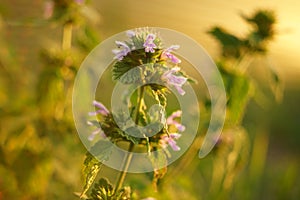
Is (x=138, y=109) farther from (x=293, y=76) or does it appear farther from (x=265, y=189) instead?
(x=293, y=76)

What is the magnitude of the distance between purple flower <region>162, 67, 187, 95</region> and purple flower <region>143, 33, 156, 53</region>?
0.03m

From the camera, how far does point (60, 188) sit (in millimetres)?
1336

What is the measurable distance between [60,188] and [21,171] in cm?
14

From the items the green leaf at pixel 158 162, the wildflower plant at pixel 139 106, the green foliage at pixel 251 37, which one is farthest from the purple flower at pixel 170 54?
the green foliage at pixel 251 37

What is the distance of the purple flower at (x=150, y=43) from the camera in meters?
0.65

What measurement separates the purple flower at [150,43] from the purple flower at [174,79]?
30 mm

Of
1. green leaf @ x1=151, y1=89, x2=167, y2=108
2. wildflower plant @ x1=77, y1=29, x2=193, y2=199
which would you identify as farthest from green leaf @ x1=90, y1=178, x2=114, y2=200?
green leaf @ x1=151, y1=89, x2=167, y2=108

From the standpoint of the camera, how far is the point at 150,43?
25.8 inches

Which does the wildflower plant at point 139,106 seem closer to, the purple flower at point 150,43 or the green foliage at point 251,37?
the purple flower at point 150,43

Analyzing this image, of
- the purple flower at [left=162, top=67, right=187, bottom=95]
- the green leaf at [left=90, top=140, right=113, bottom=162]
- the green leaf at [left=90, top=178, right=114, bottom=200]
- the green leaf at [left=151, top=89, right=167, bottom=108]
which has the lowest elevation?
the green leaf at [left=90, top=178, right=114, bottom=200]

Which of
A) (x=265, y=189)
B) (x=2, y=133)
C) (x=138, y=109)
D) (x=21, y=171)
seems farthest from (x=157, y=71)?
(x=265, y=189)

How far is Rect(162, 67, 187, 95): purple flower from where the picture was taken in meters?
0.64

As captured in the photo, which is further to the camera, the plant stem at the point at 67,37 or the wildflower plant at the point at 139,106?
the plant stem at the point at 67,37

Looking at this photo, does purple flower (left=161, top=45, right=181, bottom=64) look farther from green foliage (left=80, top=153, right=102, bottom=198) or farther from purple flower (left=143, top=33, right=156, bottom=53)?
green foliage (left=80, top=153, right=102, bottom=198)
